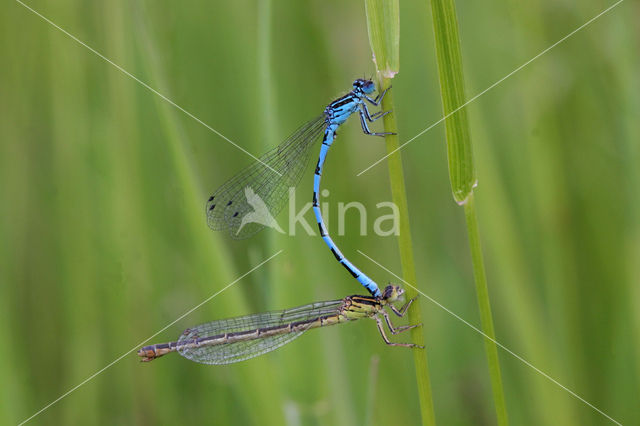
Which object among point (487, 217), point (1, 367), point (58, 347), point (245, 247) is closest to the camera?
point (1, 367)

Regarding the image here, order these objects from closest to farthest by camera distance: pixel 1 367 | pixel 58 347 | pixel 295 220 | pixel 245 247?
pixel 1 367, pixel 295 220, pixel 58 347, pixel 245 247

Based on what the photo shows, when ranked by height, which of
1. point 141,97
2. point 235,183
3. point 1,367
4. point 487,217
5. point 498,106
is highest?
point 141,97

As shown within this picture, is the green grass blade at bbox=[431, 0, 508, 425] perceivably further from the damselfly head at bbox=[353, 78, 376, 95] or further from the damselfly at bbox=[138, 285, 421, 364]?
the damselfly head at bbox=[353, 78, 376, 95]

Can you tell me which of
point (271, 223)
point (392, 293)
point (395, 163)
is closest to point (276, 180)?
point (271, 223)

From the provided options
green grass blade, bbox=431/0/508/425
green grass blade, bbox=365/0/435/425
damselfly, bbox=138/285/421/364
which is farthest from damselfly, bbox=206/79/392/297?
green grass blade, bbox=431/0/508/425

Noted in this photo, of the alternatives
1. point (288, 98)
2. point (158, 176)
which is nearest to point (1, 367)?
point (158, 176)

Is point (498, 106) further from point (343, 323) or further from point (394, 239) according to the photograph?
point (343, 323)

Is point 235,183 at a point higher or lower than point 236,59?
lower
